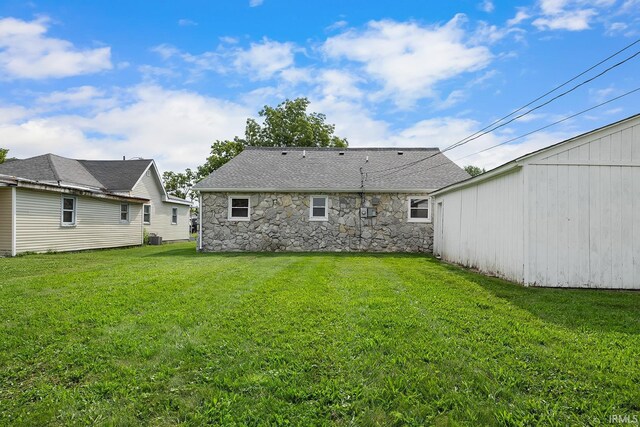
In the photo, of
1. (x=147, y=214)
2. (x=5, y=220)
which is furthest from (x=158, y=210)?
(x=5, y=220)

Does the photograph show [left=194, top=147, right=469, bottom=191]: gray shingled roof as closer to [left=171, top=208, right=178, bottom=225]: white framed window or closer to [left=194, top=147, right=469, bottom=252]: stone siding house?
[left=194, top=147, right=469, bottom=252]: stone siding house

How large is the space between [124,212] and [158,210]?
4.10 metres

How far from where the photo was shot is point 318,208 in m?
14.5

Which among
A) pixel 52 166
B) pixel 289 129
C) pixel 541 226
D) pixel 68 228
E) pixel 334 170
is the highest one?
pixel 289 129

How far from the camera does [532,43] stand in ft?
31.8

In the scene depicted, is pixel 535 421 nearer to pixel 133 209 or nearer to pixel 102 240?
pixel 102 240

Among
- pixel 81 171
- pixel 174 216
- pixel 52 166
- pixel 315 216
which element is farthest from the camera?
pixel 174 216

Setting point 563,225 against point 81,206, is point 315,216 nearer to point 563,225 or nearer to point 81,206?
point 563,225

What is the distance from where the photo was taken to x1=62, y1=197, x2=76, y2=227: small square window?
45.4ft

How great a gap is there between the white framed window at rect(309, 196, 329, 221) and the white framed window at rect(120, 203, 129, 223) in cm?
992

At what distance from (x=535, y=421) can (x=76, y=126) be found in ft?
73.2

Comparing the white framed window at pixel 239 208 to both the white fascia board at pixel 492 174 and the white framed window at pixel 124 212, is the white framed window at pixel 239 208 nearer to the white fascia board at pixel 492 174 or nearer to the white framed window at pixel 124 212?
the white framed window at pixel 124 212

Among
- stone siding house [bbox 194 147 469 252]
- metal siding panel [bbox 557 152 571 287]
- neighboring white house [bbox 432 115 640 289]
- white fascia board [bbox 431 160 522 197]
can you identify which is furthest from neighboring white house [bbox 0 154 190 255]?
metal siding panel [bbox 557 152 571 287]

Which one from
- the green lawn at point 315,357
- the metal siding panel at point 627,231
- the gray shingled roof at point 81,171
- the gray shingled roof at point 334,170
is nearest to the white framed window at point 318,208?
the gray shingled roof at point 334,170
